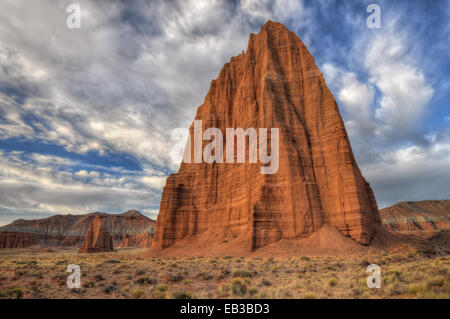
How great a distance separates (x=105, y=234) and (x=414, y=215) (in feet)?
433

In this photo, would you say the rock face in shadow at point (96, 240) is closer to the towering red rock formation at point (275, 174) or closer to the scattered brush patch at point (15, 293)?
the towering red rock formation at point (275, 174)

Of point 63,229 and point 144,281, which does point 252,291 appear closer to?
point 144,281

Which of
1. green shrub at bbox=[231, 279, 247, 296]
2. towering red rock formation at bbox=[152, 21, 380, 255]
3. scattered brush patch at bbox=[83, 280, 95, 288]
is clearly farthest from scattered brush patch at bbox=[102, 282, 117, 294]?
towering red rock formation at bbox=[152, 21, 380, 255]

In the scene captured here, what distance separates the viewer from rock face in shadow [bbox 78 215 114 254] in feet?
199

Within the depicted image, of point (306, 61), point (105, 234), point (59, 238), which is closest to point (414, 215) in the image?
point (306, 61)

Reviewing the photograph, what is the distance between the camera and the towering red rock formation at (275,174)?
29375 mm

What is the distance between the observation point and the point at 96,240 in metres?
61.9

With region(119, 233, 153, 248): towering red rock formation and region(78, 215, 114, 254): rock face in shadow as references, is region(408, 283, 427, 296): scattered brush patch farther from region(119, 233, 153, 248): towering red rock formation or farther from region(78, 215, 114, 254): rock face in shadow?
region(119, 233, 153, 248): towering red rock formation

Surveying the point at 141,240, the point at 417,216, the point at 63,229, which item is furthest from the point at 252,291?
the point at 63,229

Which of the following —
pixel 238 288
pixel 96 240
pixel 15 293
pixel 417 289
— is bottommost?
pixel 96 240

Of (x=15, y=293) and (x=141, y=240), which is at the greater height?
(x=15, y=293)

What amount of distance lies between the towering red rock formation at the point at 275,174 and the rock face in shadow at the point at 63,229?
97.9m

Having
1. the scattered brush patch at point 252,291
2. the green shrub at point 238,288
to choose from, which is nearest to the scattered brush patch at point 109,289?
the green shrub at point 238,288

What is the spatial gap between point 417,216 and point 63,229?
609 feet
